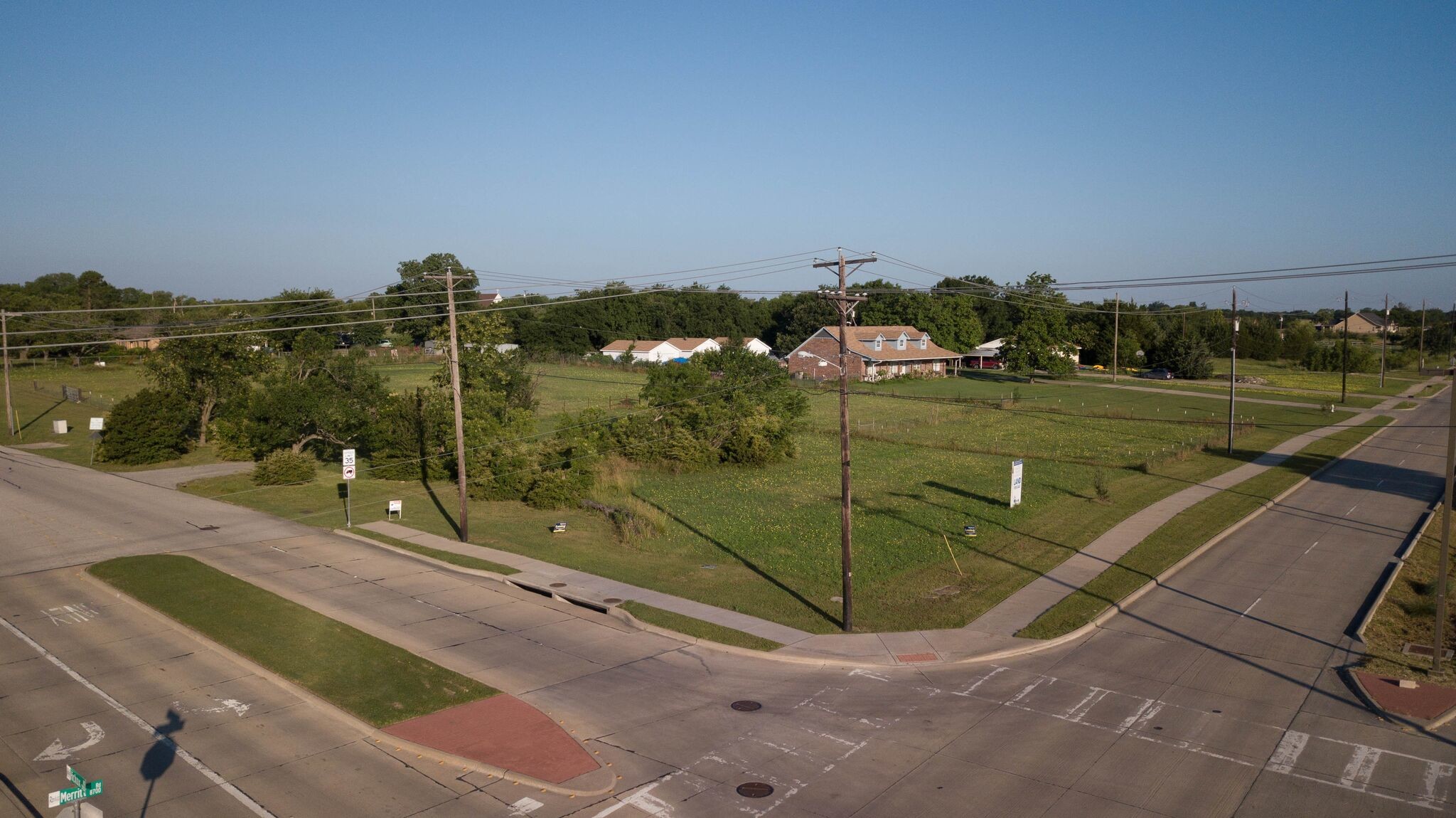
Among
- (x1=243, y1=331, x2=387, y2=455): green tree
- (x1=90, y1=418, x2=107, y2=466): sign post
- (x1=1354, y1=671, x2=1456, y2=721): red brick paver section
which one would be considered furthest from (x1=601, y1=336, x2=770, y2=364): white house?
(x1=1354, y1=671, x2=1456, y2=721): red brick paver section

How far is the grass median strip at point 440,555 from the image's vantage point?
2650 cm

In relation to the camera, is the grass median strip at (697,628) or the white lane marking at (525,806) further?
the grass median strip at (697,628)

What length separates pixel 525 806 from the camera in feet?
42.6

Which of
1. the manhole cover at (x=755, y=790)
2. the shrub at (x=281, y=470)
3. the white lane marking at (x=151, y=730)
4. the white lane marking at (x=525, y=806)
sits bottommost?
the manhole cover at (x=755, y=790)

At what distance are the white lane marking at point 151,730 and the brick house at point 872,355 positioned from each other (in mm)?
74467

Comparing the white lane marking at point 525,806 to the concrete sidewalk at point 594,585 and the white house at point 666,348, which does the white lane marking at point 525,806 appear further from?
the white house at point 666,348

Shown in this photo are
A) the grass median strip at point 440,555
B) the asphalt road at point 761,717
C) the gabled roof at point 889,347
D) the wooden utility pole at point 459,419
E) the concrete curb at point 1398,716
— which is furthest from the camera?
the gabled roof at point 889,347

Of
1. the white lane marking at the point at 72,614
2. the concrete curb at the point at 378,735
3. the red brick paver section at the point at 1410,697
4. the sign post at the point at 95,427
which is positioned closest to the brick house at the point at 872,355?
the sign post at the point at 95,427

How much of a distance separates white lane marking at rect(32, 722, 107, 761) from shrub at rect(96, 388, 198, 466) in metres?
34.4

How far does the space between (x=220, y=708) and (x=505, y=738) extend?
5.58m

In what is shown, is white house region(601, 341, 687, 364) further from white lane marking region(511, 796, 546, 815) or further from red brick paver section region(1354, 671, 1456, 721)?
white lane marking region(511, 796, 546, 815)

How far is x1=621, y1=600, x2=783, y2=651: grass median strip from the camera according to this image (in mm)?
20047

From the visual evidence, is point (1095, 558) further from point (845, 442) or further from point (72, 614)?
point (72, 614)

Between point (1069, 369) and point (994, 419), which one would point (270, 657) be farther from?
point (1069, 369)
